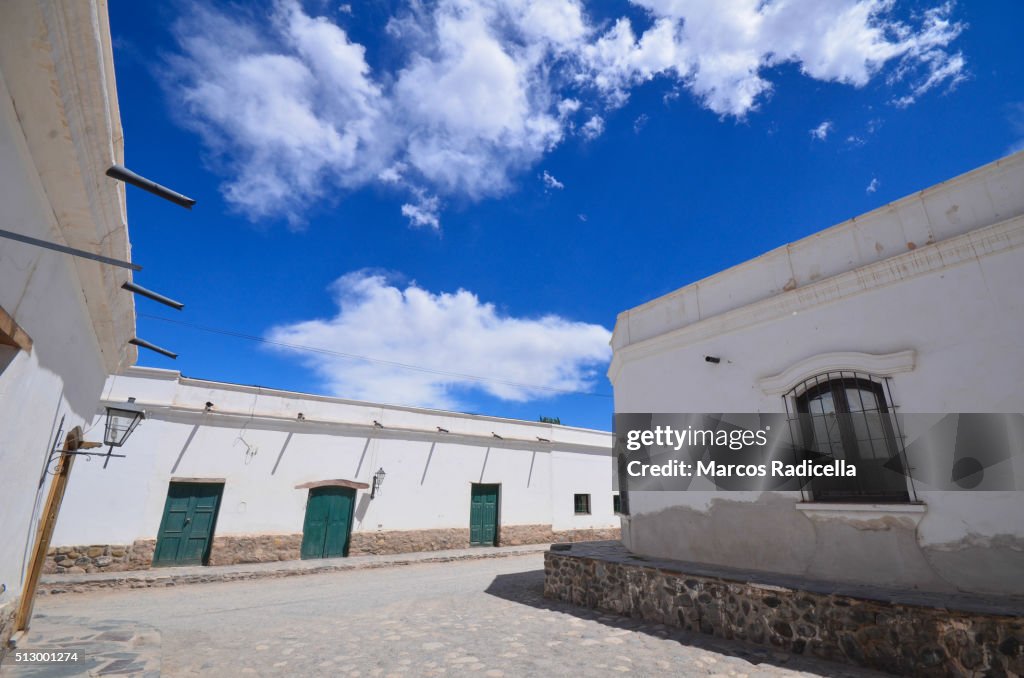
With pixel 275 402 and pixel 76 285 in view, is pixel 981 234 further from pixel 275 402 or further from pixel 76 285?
pixel 275 402

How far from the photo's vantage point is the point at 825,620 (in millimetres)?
4895

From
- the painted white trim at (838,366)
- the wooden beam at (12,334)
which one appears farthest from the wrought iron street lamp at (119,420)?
the painted white trim at (838,366)

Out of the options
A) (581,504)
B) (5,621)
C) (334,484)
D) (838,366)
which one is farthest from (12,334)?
(581,504)

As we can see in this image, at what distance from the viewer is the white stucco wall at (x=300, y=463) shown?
10.9 m

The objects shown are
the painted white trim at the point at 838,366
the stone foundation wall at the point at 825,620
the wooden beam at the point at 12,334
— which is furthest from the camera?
the painted white trim at the point at 838,366

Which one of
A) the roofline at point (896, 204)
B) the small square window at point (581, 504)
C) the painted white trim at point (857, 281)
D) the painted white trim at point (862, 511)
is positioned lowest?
the small square window at point (581, 504)

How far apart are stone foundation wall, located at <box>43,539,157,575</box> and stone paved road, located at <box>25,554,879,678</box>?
5.16 ft

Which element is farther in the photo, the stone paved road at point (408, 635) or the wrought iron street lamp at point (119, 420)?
the wrought iron street lamp at point (119, 420)

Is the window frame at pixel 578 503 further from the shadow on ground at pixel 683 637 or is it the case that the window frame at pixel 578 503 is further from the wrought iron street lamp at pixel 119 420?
the wrought iron street lamp at pixel 119 420

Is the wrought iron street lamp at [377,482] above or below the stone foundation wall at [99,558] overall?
above

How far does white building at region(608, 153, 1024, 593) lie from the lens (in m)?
5.00

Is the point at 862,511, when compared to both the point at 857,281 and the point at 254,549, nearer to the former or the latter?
the point at 857,281

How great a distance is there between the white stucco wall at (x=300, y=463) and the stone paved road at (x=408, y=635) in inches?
102

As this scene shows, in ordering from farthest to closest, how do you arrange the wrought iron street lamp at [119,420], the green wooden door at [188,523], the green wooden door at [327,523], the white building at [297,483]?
1. the green wooden door at [327,523]
2. the green wooden door at [188,523]
3. the white building at [297,483]
4. the wrought iron street lamp at [119,420]
